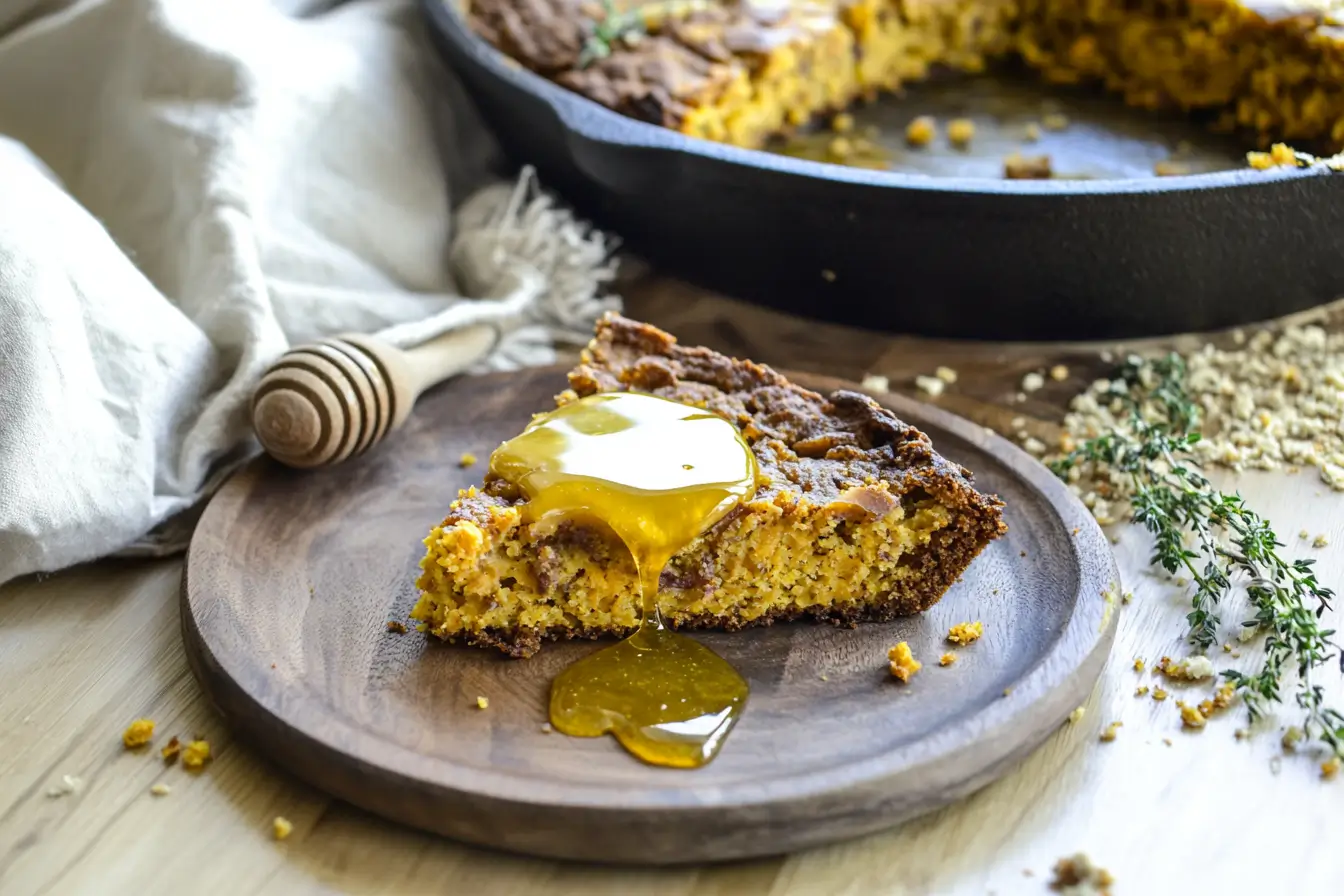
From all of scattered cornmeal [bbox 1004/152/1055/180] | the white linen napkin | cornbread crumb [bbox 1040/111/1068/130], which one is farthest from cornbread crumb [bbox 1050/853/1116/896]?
cornbread crumb [bbox 1040/111/1068/130]

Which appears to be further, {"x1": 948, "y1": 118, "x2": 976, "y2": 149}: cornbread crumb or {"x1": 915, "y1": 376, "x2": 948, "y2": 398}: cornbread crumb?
{"x1": 948, "y1": 118, "x2": 976, "y2": 149}: cornbread crumb

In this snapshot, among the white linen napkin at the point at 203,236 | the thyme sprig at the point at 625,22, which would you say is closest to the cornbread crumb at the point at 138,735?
the white linen napkin at the point at 203,236

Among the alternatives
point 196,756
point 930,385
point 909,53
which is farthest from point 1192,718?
point 909,53

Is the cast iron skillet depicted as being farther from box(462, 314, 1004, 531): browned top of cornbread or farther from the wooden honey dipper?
the wooden honey dipper

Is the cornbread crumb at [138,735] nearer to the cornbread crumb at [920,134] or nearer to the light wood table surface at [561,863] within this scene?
the light wood table surface at [561,863]

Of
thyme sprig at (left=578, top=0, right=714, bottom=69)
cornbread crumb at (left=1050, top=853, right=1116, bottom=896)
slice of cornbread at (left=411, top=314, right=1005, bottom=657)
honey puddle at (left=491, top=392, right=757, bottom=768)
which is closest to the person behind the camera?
cornbread crumb at (left=1050, top=853, right=1116, bottom=896)

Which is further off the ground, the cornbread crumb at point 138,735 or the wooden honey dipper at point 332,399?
the wooden honey dipper at point 332,399
